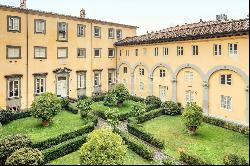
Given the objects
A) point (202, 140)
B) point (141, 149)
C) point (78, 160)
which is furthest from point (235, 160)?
point (78, 160)

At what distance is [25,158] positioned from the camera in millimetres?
16234

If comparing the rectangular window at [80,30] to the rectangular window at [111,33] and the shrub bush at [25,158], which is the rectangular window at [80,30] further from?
the shrub bush at [25,158]

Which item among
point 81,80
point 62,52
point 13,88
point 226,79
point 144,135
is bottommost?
point 144,135

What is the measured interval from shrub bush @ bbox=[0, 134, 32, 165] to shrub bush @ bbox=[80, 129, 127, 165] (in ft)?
19.2

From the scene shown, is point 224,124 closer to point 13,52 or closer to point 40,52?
point 40,52

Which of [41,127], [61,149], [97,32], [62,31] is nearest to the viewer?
[61,149]

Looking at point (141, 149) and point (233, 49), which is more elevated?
point (233, 49)

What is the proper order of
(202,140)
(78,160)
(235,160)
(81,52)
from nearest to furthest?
(235,160)
(78,160)
(202,140)
(81,52)

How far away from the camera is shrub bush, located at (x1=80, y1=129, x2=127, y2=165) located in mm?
14930

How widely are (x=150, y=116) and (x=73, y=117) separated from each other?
8781 mm

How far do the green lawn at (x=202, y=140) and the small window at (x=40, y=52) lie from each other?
16.4 m

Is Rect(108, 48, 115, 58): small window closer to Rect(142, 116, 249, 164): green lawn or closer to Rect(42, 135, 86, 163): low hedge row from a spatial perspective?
Rect(142, 116, 249, 164): green lawn

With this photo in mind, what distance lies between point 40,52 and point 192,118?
21.3 meters

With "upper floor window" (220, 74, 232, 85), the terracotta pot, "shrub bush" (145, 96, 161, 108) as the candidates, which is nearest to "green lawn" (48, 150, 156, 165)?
the terracotta pot
